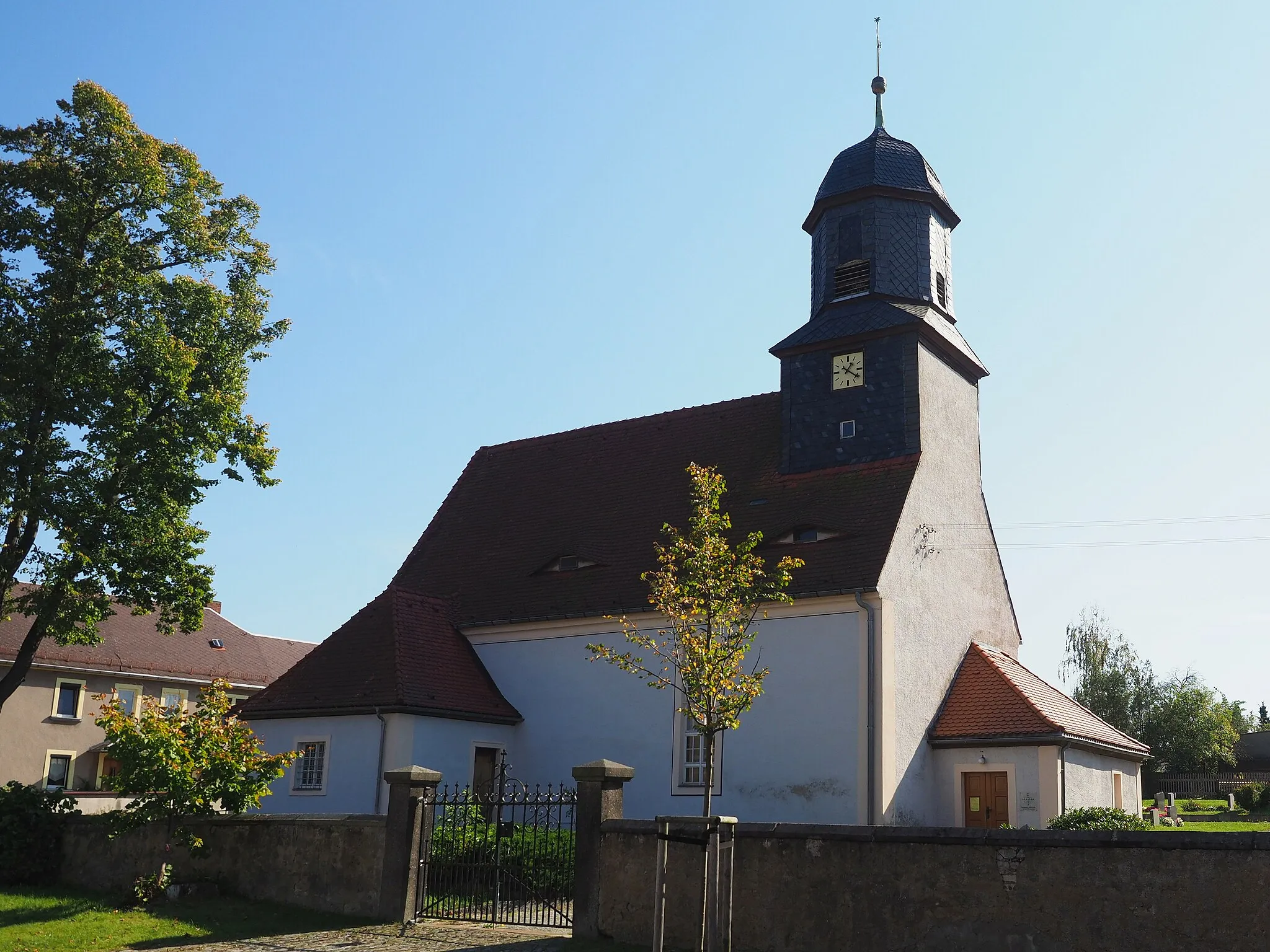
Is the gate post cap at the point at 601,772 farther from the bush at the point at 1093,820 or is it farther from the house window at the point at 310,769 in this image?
the house window at the point at 310,769

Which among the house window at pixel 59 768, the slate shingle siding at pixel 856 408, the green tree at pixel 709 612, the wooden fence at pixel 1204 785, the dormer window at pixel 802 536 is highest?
the slate shingle siding at pixel 856 408

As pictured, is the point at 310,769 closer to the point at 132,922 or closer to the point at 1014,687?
the point at 132,922

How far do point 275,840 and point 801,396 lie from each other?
1365 centimetres

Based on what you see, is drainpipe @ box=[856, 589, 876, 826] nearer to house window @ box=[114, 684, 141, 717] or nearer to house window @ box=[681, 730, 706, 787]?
house window @ box=[681, 730, 706, 787]

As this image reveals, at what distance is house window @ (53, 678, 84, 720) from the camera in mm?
37062

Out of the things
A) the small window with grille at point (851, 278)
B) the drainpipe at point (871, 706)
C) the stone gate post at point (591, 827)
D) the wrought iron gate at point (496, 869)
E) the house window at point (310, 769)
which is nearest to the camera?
the stone gate post at point (591, 827)

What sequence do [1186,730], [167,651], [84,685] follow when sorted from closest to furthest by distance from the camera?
[84,685], [167,651], [1186,730]

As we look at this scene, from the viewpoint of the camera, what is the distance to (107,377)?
2012 cm

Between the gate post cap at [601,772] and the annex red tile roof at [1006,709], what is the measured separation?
938 cm

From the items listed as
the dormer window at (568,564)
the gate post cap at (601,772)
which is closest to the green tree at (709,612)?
the gate post cap at (601,772)

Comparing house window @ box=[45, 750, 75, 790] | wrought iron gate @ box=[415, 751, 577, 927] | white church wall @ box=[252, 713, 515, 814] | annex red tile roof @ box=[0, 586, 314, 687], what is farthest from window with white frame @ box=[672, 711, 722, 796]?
house window @ box=[45, 750, 75, 790]

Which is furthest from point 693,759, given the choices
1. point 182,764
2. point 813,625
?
point 182,764

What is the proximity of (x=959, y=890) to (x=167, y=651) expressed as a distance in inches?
1400

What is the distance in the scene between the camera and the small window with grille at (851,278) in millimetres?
24234
